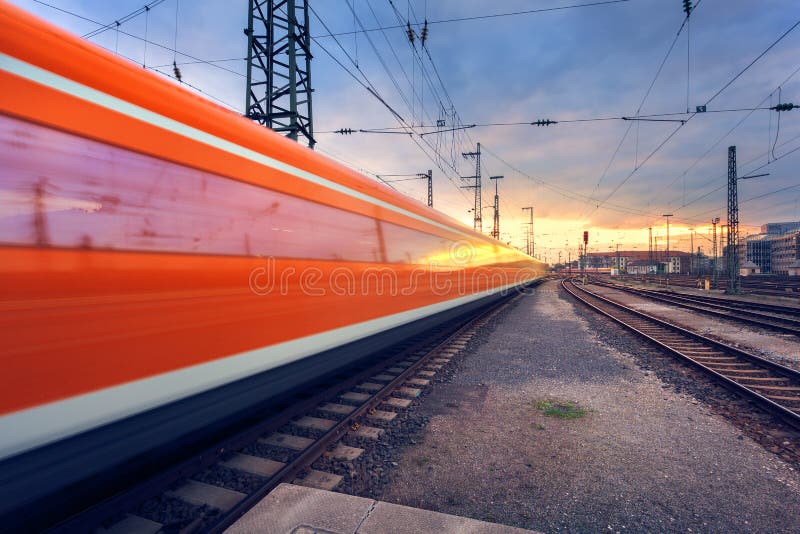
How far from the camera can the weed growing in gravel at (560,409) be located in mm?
4504

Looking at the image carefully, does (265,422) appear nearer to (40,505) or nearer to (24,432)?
(40,505)

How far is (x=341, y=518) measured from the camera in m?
2.47

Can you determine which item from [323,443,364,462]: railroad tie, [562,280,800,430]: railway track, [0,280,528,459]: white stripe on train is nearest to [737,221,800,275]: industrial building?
[562,280,800,430]: railway track

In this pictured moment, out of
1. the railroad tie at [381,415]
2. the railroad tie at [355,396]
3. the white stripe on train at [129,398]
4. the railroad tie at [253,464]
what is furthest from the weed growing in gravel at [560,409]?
the railroad tie at [253,464]

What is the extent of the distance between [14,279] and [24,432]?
0.69 m

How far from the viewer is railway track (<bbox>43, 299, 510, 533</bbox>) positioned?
95.7 inches

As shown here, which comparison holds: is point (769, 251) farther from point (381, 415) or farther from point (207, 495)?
point (207, 495)

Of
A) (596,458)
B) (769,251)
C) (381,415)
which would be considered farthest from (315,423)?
(769,251)

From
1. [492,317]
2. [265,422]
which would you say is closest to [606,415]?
[265,422]

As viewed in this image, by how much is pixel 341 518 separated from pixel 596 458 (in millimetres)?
2480

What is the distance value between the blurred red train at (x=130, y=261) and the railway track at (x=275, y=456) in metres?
0.61

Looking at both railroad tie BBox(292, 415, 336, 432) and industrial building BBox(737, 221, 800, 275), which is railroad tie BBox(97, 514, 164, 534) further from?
industrial building BBox(737, 221, 800, 275)

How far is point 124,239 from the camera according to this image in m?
2.08

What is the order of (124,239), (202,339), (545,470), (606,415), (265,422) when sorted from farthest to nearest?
(606,415) → (265,422) → (545,470) → (202,339) → (124,239)
